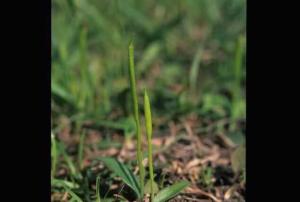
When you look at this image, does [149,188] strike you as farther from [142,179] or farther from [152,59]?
[152,59]

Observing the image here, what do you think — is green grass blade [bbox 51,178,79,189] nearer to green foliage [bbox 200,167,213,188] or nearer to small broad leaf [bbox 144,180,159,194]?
small broad leaf [bbox 144,180,159,194]

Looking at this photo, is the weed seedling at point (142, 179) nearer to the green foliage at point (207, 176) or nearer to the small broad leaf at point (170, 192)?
the small broad leaf at point (170, 192)

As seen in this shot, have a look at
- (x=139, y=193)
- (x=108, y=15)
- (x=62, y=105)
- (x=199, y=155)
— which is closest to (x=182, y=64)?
A: (x=108, y=15)

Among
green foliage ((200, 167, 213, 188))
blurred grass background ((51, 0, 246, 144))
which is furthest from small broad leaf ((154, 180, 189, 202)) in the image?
blurred grass background ((51, 0, 246, 144))

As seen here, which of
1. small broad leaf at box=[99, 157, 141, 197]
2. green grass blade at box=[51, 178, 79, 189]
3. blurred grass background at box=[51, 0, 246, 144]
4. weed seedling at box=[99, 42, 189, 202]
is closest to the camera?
weed seedling at box=[99, 42, 189, 202]

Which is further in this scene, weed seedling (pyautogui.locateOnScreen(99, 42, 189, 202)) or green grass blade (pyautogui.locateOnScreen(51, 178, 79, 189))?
green grass blade (pyautogui.locateOnScreen(51, 178, 79, 189))
